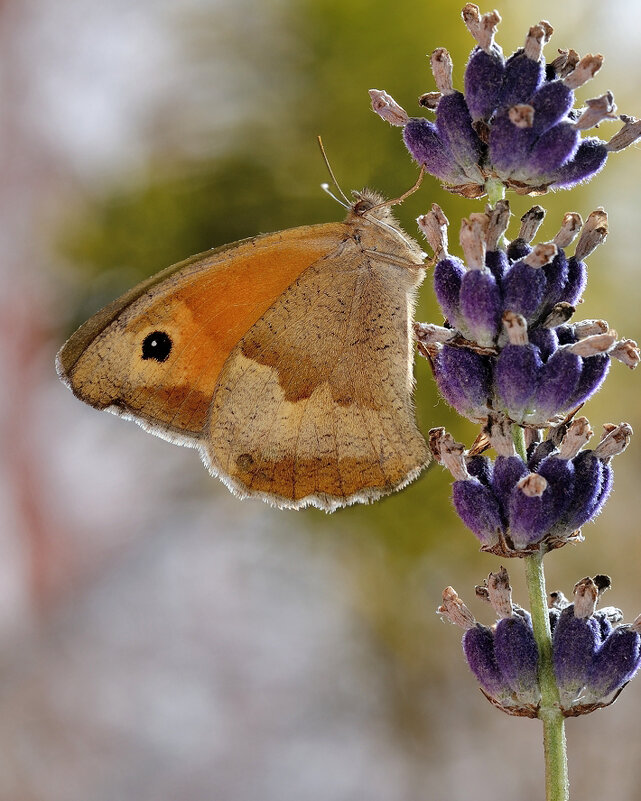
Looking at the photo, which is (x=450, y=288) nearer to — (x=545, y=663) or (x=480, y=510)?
(x=480, y=510)

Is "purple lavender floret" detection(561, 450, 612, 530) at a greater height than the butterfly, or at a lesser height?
lesser

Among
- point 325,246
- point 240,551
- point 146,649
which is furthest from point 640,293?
point 146,649

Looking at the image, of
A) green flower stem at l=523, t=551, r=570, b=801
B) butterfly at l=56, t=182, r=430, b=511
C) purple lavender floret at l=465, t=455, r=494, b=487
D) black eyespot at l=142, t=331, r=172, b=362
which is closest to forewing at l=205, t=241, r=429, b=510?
butterfly at l=56, t=182, r=430, b=511

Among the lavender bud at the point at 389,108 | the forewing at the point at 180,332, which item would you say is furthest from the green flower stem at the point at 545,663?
the forewing at the point at 180,332

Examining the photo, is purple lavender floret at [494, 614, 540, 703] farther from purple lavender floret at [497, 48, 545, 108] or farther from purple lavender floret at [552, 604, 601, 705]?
purple lavender floret at [497, 48, 545, 108]

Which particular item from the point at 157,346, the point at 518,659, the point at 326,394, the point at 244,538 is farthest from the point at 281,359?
the point at 244,538

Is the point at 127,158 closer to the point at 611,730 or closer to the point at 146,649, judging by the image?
the point at 146,649
